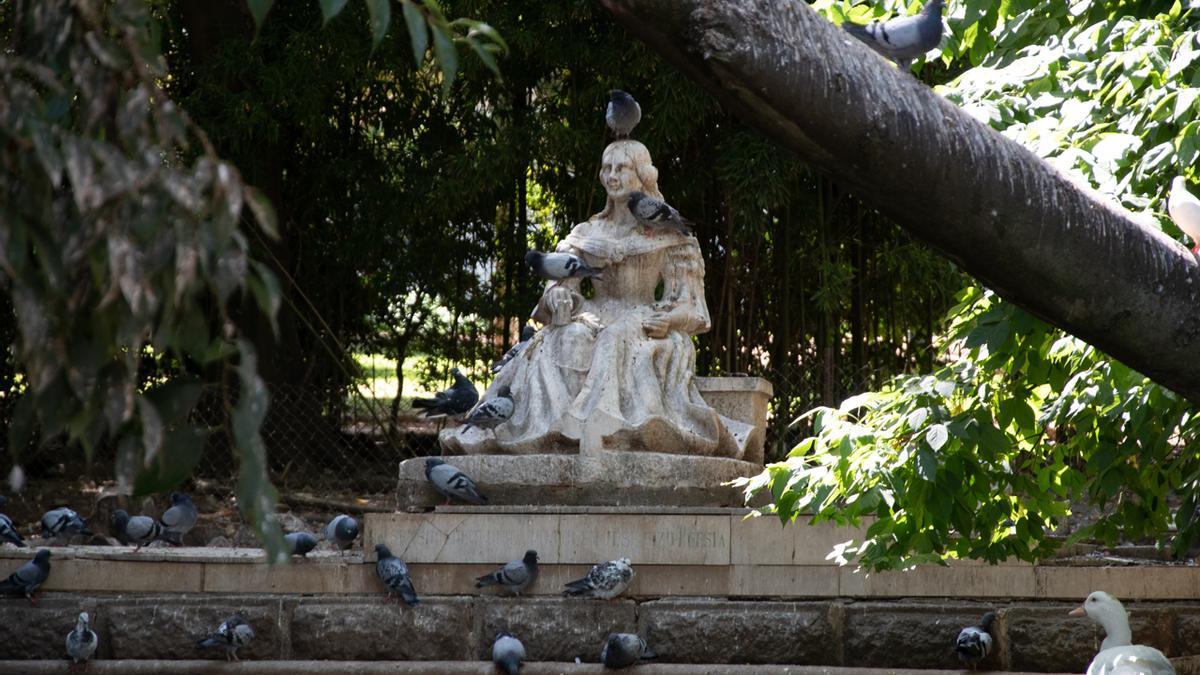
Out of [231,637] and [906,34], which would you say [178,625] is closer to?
[231,637]

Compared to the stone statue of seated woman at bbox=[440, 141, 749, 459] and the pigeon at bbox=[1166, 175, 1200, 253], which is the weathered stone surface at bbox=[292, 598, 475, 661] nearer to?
the stone statue of seated woman at bbox=[440, 141, 749, 459]

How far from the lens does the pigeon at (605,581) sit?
618 centimetres

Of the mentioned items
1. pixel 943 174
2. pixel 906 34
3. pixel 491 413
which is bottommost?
pixel 491 413

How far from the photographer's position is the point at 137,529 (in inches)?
288

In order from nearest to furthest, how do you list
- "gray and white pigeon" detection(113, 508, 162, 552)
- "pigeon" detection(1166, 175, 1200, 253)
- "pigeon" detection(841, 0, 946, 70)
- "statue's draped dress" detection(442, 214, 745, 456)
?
"pigeon" detection(1166, 175, 1200, 253) → "pigeon" detection(841, 0, 946, 70) → "statue's draped dress" detection(442, 214, 745, 456) → "gray and white pigeon" detection(113, 508, 162, 552)

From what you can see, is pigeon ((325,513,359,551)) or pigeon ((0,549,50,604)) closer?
pigeon ((0,549,50,604))

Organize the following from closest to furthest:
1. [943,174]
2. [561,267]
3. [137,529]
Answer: [943,174]
[561,267]
[137,529]

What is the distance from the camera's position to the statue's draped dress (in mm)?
6824

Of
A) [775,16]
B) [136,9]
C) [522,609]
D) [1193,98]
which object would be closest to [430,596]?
[522,609]

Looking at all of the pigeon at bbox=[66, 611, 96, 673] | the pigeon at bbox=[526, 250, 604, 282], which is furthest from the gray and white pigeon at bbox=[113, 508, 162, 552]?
the pigeon at bbox=[526, 250, 604, 282]

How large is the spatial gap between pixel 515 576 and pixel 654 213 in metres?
1.91

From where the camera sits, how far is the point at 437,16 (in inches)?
80.0

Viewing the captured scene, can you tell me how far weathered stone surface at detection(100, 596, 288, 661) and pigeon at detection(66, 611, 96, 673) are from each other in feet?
0.76

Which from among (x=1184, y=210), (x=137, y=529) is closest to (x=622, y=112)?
(x=137, y=529)
